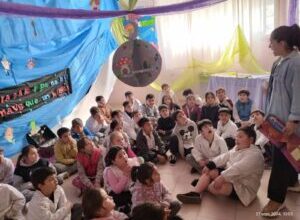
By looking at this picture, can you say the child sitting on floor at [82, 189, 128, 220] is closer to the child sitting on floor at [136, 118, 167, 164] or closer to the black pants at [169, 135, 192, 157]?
the child sitting on floor at [136, 118, 167, 164]

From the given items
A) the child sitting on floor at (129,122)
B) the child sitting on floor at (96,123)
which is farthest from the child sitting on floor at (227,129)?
the child sitting on floor at (96,123)

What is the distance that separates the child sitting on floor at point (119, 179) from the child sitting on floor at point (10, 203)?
605 millimetres

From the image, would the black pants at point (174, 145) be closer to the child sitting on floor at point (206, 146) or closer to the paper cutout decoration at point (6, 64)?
the child sitting on floor at point (206, 146)

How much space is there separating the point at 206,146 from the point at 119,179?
916 mm

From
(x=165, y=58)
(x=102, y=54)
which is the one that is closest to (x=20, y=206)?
(x=102, y=54)

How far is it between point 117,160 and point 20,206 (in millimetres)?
725

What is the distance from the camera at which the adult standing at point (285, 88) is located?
185 cm

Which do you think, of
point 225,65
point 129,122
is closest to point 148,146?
point 129,122

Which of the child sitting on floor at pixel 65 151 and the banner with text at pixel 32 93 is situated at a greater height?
the banner with text at pixel 32 93

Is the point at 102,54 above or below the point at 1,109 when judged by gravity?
above

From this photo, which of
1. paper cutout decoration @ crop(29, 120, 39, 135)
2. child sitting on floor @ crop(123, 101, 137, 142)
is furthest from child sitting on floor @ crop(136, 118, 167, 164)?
paper cutout decoration @ crop(29, 120, 39, 135)

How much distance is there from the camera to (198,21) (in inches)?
216

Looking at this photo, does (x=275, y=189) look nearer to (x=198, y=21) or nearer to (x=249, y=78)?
(x=249, y=78)

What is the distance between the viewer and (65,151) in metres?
3.28
